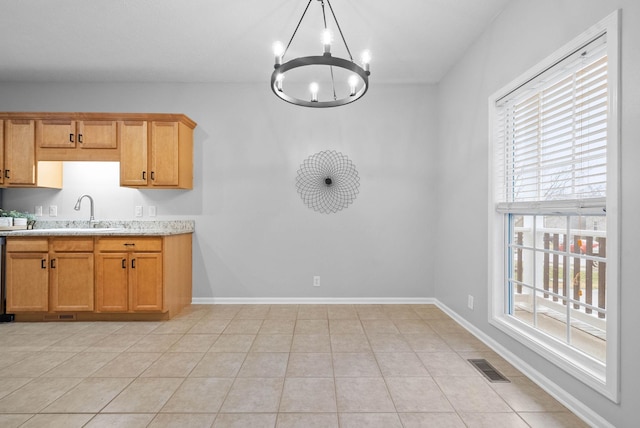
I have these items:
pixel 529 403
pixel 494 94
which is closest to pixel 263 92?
pixel 494 94

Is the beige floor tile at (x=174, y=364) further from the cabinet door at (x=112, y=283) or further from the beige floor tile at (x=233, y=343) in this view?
the cabinet door at (x=112, y=283)

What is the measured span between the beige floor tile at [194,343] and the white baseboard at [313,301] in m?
1.02

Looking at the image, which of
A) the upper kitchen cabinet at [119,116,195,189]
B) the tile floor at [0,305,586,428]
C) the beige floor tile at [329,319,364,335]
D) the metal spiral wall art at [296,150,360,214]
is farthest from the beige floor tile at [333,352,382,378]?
the upper kitchen cabinet at [119,116,195,189]

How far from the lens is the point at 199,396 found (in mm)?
2068

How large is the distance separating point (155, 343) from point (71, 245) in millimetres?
1430

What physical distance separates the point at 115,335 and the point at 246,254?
61.0 inches

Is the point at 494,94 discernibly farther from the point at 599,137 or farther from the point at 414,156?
the point at 414,156

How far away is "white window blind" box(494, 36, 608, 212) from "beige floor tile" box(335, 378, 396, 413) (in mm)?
1564

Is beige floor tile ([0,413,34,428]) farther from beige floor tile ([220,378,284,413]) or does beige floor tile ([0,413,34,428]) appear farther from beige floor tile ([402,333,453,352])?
beige floor tile ([402,333,453,352])

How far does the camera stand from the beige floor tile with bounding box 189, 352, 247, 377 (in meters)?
2.36

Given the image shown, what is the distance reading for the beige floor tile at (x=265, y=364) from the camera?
2359mm

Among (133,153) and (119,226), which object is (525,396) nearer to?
(133,153)

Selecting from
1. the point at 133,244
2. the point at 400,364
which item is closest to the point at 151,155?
the point at 133,244

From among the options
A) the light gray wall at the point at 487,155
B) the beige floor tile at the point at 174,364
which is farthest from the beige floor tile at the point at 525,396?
the beige floor tile at the point at 174,364
